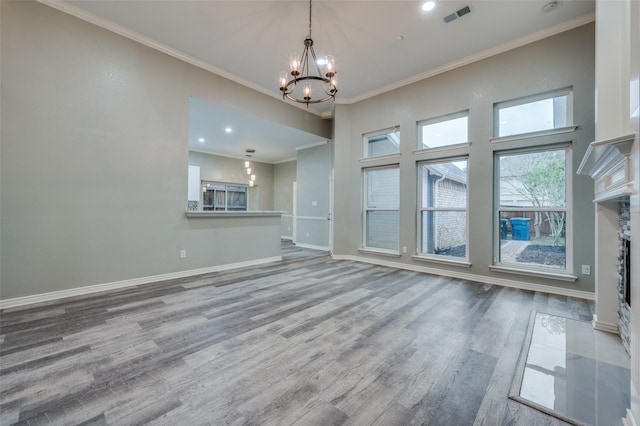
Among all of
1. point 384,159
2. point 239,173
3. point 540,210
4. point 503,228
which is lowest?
point 503,228

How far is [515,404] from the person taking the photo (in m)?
1.50

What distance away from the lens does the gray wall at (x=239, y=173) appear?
28.5 feet

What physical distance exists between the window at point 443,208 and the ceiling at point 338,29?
1715 millimetres

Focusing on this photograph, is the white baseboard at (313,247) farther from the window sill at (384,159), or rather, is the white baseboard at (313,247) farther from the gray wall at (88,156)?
the gray wall at (88,156)

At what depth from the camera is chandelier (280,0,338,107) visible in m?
2.88

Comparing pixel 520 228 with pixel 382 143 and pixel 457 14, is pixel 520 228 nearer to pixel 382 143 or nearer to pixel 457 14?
pixel 382 143

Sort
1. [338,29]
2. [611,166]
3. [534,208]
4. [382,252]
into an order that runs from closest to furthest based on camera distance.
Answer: [611,166] < [338,29] < [534,208] < [382,252]

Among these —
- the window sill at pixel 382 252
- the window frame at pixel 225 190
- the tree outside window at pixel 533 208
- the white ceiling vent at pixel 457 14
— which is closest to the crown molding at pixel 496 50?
the white ceiling vent at pixel 457 14

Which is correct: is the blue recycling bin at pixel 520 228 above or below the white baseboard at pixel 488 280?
above

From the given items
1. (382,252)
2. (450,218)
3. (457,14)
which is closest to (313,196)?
(382,252)

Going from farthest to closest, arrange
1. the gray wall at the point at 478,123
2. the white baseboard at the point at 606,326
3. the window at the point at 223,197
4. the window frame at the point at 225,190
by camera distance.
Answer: the window at the point at 223,197, the window frame at the point at 225,190, the gray wall at the point at 478,123, the white baseboard at the point at 606,326

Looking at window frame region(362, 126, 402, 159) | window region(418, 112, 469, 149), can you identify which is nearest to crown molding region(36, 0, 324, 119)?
window frame region(362, 126, 402, 159)

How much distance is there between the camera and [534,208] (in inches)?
149

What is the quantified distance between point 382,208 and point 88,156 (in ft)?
15.8
